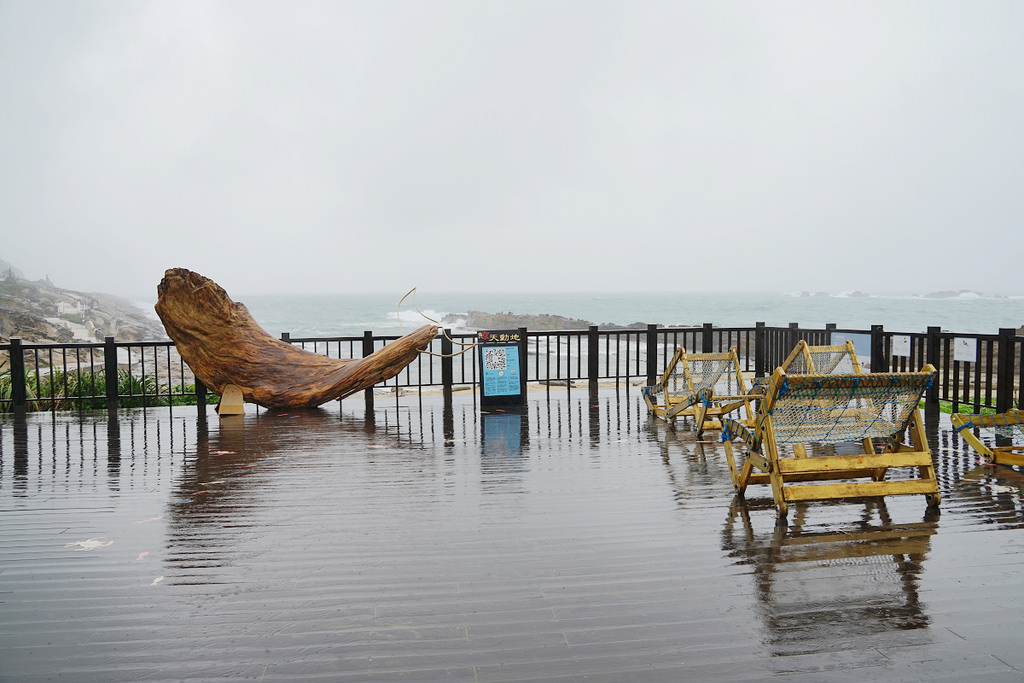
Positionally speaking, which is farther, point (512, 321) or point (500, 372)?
point (512, 321)

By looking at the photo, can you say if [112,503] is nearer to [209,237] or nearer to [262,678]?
[262,678]

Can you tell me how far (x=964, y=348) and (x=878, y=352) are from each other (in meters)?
1.51

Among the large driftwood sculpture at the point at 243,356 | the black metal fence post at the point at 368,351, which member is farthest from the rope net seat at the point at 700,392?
the black metal fence post at the point at 368,351

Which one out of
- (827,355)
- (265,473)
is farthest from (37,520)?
(827,355)

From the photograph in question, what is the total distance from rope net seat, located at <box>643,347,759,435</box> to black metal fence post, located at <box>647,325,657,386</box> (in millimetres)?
1980

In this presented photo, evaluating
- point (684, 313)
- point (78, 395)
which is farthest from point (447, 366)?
point (684, 313)

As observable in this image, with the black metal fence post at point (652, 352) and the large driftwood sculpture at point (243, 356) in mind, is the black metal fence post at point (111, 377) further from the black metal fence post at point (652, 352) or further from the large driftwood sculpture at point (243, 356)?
the black metal fence post at point (652, 352)

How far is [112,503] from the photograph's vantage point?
433 centimetres

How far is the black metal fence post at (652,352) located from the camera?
974cm

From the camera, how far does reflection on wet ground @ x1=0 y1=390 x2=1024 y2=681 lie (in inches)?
89.1

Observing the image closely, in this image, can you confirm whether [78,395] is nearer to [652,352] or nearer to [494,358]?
[494,358]

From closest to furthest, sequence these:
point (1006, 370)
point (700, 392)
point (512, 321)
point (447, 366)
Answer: point (700, 392)
point (1006, 370)
point (447, 366)
point (512, 321)

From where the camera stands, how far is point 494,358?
27.5 feet

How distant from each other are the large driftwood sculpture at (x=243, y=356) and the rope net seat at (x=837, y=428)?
484 cm
